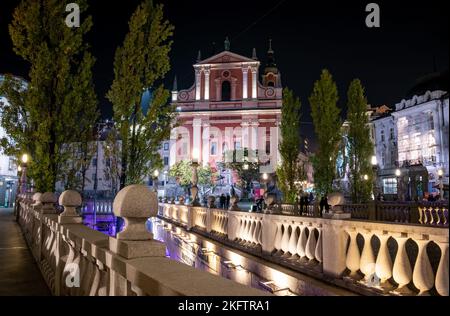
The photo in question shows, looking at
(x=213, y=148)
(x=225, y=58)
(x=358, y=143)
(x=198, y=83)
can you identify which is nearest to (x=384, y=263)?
(x=358, y=143)

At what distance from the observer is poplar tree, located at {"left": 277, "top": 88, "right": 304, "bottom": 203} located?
2752cm

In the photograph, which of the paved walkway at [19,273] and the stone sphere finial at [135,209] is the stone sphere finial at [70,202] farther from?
the stone sphere finial at [135,209]

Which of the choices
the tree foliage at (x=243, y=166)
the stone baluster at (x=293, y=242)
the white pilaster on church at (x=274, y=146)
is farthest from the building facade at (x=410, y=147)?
the stone baluster at (x=293, y=242)

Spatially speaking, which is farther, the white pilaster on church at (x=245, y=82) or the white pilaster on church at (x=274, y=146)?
the white pilaster on church at (x=245, y=82)

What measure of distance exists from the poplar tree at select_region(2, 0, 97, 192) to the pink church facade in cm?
3195

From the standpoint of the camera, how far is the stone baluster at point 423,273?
405 centimetres

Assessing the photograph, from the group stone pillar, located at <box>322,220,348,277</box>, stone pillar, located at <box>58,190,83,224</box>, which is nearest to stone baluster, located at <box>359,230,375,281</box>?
stone pillar, located at <box>322,220,348,277</box>

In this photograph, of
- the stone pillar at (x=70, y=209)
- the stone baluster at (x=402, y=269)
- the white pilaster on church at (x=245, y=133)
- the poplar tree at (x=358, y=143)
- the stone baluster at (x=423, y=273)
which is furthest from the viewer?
the white pilaster on church at (x=245, y=133)

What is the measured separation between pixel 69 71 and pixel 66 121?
7.22 feet

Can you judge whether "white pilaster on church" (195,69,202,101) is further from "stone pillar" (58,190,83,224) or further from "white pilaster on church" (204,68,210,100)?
"stone pillar" (58,190,83,224)

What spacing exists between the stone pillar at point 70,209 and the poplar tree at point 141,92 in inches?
381

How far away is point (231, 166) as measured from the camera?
43.2 metres

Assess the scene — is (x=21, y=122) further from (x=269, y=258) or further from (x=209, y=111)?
(x=209, y=111)
